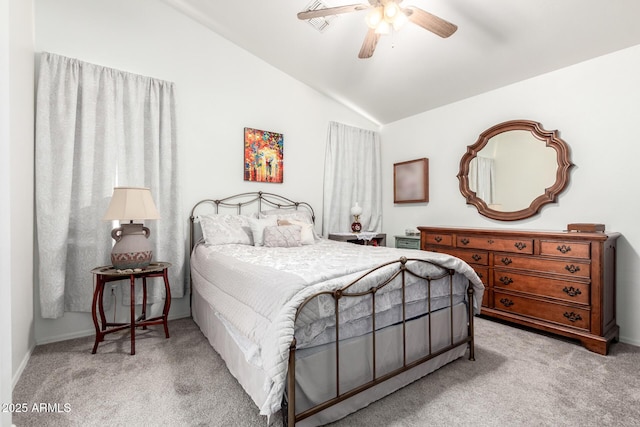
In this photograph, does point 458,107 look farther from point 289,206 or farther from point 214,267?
point 214,267

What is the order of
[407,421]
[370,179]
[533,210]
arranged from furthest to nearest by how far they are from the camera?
1. [370,179]
2. [533,210]
3. [407,421]

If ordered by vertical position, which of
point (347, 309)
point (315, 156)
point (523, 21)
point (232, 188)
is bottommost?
point (347, 309)

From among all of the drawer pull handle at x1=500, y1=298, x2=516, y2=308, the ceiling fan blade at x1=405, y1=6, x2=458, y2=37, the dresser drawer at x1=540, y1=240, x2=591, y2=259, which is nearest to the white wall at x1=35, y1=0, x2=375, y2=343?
the ceiling fan blade at x1=405, y1=6, x2=458, y2=37

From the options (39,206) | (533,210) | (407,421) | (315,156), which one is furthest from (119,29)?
(533,210)

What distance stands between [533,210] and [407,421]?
2.60m

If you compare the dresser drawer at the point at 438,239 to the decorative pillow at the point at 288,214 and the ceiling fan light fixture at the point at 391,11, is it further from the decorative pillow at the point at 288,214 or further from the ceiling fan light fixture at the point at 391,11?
the ceiling fan light fixture at the point at 391,11

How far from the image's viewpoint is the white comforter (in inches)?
50.9

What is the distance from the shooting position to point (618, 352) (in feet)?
7.76

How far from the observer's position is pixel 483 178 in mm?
3596

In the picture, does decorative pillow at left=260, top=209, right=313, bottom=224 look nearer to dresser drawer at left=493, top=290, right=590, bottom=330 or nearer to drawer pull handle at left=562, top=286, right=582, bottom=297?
dresser drawer at left=493, top=290, right=590, bottom=330

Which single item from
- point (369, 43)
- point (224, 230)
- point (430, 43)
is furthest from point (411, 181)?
point (224, 230)

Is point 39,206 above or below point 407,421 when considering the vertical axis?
above

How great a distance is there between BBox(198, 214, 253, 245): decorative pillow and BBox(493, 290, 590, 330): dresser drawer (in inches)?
101

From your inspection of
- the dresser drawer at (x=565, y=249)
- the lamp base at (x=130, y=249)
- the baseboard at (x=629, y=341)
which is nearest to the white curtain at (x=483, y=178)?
the dresser drawer at (x=565, y=249)
